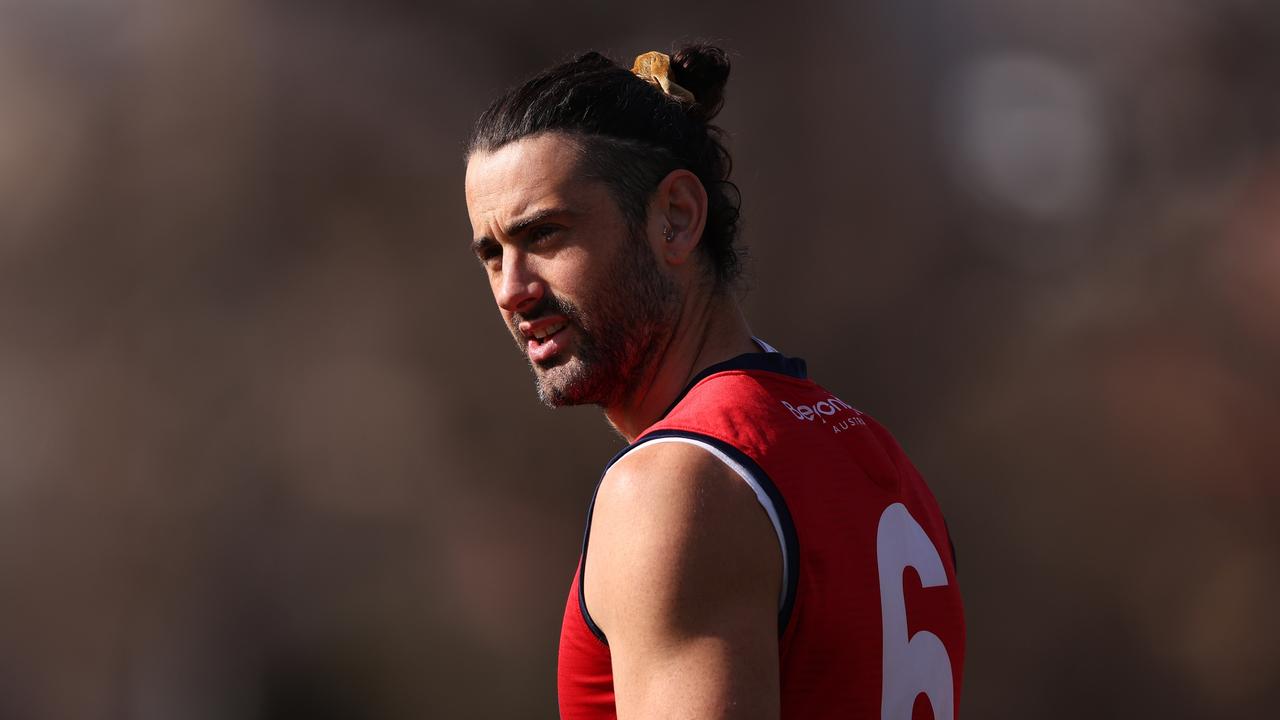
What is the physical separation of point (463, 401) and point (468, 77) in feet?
3.53

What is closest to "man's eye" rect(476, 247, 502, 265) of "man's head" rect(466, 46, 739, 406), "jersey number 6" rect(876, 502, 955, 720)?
"man's head" rect(466, 46, 739, 406)

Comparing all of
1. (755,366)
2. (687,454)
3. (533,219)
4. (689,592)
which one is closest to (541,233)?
(533,219)

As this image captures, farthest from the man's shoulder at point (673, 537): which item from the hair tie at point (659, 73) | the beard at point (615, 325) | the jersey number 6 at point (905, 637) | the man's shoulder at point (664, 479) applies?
the hair tie at point (659, 73)

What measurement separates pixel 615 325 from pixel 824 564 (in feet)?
1.18

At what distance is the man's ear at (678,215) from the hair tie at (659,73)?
0.49ft

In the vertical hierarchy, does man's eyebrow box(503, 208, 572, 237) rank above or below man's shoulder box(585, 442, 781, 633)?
above

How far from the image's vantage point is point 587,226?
1.17m

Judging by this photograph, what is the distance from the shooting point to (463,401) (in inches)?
150

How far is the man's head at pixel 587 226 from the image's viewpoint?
117cm

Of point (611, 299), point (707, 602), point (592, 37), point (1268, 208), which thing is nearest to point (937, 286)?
point (1268, 208)

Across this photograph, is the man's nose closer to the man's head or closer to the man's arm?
the man's head

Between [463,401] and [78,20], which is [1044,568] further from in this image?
[78,20]

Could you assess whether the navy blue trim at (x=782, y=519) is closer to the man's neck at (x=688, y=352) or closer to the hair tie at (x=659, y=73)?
the man's neck at (x=688, y=352)

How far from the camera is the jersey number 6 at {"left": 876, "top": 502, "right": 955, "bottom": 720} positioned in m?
0.99
